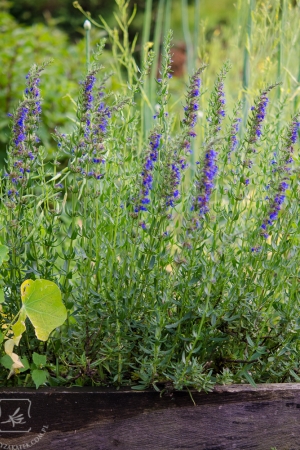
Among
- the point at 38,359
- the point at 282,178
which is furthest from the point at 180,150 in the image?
the point at 38,359

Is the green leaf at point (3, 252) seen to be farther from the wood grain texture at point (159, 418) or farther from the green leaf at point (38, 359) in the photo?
the wood grain texture at point (159, 418)

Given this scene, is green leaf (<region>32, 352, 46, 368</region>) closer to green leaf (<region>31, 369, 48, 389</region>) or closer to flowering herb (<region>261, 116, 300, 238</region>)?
green leaf (<region>31, 369, 48, 389</region>)

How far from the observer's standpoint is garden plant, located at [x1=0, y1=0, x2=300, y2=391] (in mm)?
1775

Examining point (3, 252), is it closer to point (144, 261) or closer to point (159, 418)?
point (144, 261)

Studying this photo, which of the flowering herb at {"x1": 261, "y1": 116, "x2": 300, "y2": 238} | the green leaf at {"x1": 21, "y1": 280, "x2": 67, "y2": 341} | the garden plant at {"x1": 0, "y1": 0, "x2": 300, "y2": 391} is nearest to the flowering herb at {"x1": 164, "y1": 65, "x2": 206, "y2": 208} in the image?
the garden plant at {"x1": 0, "y1": 0, "x2": 300, "y2": 391}

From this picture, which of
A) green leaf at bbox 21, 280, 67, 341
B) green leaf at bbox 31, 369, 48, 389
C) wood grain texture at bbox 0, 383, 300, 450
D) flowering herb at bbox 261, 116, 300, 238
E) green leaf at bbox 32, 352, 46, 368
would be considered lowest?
wood grain texture at bbox 0, 383, 300, 450

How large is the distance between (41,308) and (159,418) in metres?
0.52

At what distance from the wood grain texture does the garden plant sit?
0.20 feet

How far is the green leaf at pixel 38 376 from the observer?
1831mm

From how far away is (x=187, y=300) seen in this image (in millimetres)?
1854

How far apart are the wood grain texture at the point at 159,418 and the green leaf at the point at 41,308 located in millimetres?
211

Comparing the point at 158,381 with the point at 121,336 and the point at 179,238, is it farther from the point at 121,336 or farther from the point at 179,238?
the point at 179,238

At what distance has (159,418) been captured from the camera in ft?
6.19

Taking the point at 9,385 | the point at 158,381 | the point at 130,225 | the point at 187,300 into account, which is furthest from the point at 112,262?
the point at 9,385
